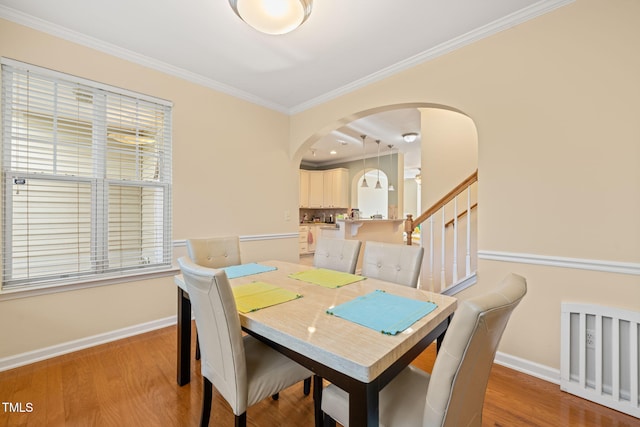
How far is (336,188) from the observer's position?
6.66 m

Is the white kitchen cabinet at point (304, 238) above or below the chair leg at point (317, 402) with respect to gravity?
above

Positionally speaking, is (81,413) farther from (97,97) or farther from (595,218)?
(595,218)

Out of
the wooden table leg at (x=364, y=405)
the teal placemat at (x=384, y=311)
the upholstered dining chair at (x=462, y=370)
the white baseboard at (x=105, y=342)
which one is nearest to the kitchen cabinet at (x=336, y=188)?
the white baseboard at (x=105, y=342)

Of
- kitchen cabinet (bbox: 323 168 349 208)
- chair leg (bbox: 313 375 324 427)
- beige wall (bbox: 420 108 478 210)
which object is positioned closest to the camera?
chair leg (bbox: 313 375 324 427)

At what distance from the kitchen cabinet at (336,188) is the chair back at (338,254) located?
4366 mm

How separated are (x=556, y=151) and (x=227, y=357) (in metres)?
2.34

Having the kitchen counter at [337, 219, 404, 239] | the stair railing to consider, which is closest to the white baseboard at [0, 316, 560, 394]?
the stair railing

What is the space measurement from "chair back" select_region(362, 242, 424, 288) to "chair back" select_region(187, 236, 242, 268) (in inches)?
48.3

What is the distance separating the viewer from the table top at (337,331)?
844 mm

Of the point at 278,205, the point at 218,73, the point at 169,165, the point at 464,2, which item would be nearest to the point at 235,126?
the point at 218,73

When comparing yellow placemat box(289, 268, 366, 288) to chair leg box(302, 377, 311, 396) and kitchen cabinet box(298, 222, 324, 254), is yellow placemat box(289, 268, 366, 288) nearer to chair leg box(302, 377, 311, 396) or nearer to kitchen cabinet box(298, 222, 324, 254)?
chair leg box(302, 377, 311, 396)

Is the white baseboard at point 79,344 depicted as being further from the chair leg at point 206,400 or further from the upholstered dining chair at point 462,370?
the upholstered dining chair at point 462,370

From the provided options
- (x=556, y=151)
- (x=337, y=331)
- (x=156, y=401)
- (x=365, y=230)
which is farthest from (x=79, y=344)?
(x=365, y=230)

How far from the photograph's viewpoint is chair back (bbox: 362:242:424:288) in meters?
1.80
